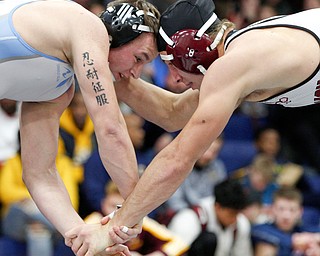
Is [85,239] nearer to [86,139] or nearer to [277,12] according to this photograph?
[86,139]

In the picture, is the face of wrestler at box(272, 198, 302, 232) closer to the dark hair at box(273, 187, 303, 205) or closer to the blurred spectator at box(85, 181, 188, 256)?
the dark hair at box(273, 187, 303, 205)

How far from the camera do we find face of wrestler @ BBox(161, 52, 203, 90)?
17.0 feet

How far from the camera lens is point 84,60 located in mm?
4863

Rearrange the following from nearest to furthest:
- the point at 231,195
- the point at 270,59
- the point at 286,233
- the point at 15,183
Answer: the point at 270,59 → the point at 231,195 → the point at 286,233 → the point at 15,183

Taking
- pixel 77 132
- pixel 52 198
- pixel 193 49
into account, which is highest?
pixel 193 49

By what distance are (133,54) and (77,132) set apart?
3.45 m

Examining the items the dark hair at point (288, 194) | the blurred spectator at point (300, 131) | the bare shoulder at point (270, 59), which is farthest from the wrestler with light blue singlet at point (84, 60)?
the blurred spectator at point (300, 131)

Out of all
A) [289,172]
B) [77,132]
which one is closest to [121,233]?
[77,132]

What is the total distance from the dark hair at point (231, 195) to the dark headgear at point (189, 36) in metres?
2.35

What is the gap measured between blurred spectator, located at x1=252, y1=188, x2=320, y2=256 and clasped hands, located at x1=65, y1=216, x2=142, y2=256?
2.58 m

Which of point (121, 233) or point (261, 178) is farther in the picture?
point (261, 178)

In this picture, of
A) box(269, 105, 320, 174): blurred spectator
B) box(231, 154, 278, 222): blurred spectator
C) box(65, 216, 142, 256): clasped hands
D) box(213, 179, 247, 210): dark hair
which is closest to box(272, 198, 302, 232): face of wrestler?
box(213, 179, 247, 210): dark hair

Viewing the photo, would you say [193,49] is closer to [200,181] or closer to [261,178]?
[200,181]

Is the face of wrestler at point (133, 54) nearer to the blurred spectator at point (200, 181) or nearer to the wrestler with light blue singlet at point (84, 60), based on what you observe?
the wrestler with light blue singlet at point (84, 60)
